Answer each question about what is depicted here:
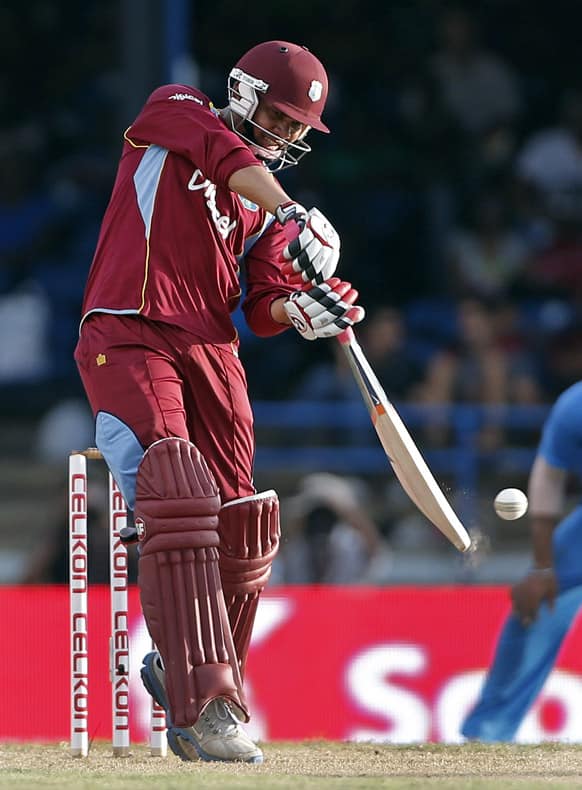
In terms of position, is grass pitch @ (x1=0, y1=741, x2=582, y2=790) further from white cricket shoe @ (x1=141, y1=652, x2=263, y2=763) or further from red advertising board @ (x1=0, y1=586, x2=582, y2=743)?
red advertising board @ (x1=0, y1=586, x2=582, y2=743)

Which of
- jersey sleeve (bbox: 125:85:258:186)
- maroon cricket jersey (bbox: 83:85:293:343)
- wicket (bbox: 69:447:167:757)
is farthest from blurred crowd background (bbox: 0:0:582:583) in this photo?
jersey sleeve (bbox: 125:85:258:186)

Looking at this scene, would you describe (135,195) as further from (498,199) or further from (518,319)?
(498,199)

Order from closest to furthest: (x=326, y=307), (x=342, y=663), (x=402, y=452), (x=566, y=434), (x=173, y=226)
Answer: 1. (x=326, y=307)
2. (x=173, y=226)
3. (x=402, y=452)
4. (x=566, y=434)
5. (x=342, y=663)


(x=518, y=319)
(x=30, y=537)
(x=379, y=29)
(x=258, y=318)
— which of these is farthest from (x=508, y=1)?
(x=258, y=318)

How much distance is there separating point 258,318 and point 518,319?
571cm

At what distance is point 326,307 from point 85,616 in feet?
3.50

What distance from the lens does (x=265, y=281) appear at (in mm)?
4160

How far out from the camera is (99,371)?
3.80 metres

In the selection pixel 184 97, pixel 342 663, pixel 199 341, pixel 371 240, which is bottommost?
pixel 342 663

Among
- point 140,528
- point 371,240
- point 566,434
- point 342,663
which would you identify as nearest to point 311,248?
point 140,528

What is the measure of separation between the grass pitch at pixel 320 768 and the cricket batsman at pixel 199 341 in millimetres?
180

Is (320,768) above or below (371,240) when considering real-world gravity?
below

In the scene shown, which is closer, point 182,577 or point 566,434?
point 182,577

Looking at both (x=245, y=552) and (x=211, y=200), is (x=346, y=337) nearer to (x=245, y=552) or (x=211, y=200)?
(x=211, y=200)
